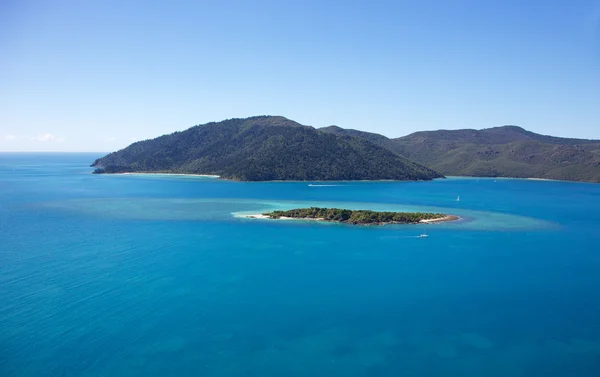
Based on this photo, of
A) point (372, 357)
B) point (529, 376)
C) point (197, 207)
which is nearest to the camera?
point (529, 376)

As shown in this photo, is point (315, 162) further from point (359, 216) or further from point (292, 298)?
point (292, 298)

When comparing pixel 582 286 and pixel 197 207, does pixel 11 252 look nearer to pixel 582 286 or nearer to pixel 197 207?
pixel 197 207

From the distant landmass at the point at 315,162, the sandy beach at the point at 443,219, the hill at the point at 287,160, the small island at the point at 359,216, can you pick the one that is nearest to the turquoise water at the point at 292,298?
the sandy beach at the point at 443,219

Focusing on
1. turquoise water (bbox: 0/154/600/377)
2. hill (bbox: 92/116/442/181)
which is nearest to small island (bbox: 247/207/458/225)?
turquoise water (bbox: 0/154/600/377)

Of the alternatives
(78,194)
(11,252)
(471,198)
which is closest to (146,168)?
(78,194)

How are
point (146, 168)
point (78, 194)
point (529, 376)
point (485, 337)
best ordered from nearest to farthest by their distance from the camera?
point (529, 376) < point (485, 337) < point (78, 194) < point (146, 168)

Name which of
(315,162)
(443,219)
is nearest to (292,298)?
(443,219)

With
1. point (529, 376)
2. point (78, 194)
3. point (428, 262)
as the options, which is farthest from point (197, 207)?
point (529, 376)

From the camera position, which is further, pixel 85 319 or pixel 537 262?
pixel 537 262

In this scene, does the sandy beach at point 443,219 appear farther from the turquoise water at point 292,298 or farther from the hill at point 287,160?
the hill at point 287,160
